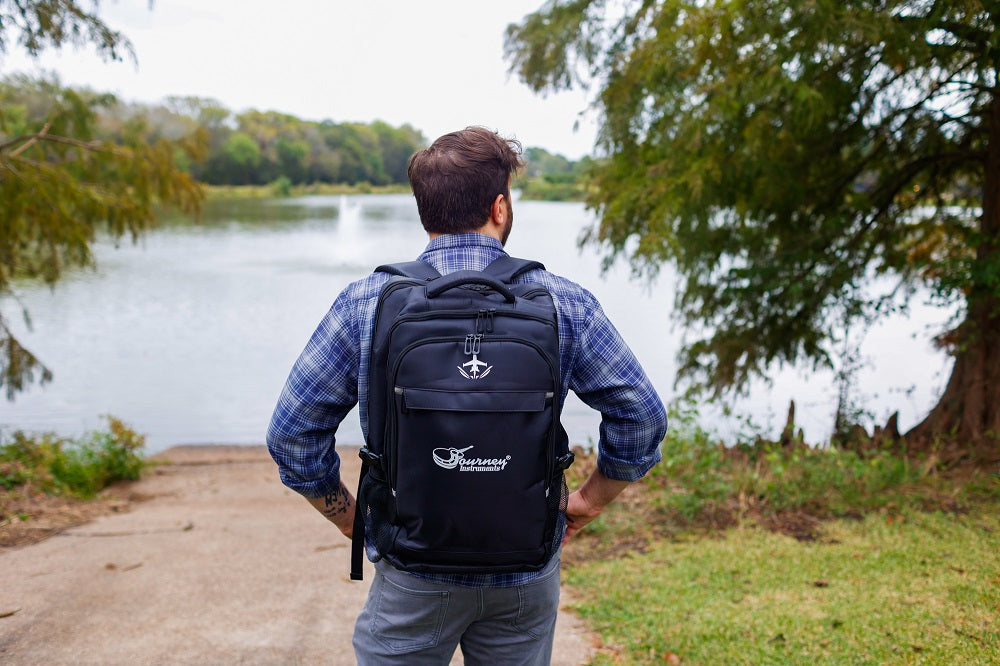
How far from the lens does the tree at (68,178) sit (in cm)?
683

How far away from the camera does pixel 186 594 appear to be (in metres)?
3.92

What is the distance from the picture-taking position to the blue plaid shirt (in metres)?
1.61

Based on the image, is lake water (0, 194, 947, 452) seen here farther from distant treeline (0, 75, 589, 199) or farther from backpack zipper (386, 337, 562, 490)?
distant treeline (0, 75, 589, 199)

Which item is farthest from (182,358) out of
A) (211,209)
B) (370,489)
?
(211,209)

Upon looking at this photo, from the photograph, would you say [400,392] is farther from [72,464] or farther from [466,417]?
[72,464]

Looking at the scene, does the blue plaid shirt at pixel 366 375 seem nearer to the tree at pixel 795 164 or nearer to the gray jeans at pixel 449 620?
the gray jeans at pixel 449 620

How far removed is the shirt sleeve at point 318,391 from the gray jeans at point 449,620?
0.94 feet

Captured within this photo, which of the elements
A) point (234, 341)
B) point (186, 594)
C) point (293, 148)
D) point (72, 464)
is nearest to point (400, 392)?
point (186, 594)

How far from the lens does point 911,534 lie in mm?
4352

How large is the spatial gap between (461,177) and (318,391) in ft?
1.65

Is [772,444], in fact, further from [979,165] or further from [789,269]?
[979,165]

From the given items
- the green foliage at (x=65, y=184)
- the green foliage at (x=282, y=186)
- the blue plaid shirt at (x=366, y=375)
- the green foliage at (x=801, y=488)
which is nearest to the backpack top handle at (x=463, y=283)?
the blue plaid shirt at (x=366, y=375)

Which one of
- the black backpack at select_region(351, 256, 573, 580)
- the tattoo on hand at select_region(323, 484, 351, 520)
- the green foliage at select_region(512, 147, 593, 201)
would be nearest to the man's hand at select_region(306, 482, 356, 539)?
the tattoo on hand at select_region(323, 484, 351, 520)

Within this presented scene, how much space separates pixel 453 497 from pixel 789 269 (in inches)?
224
